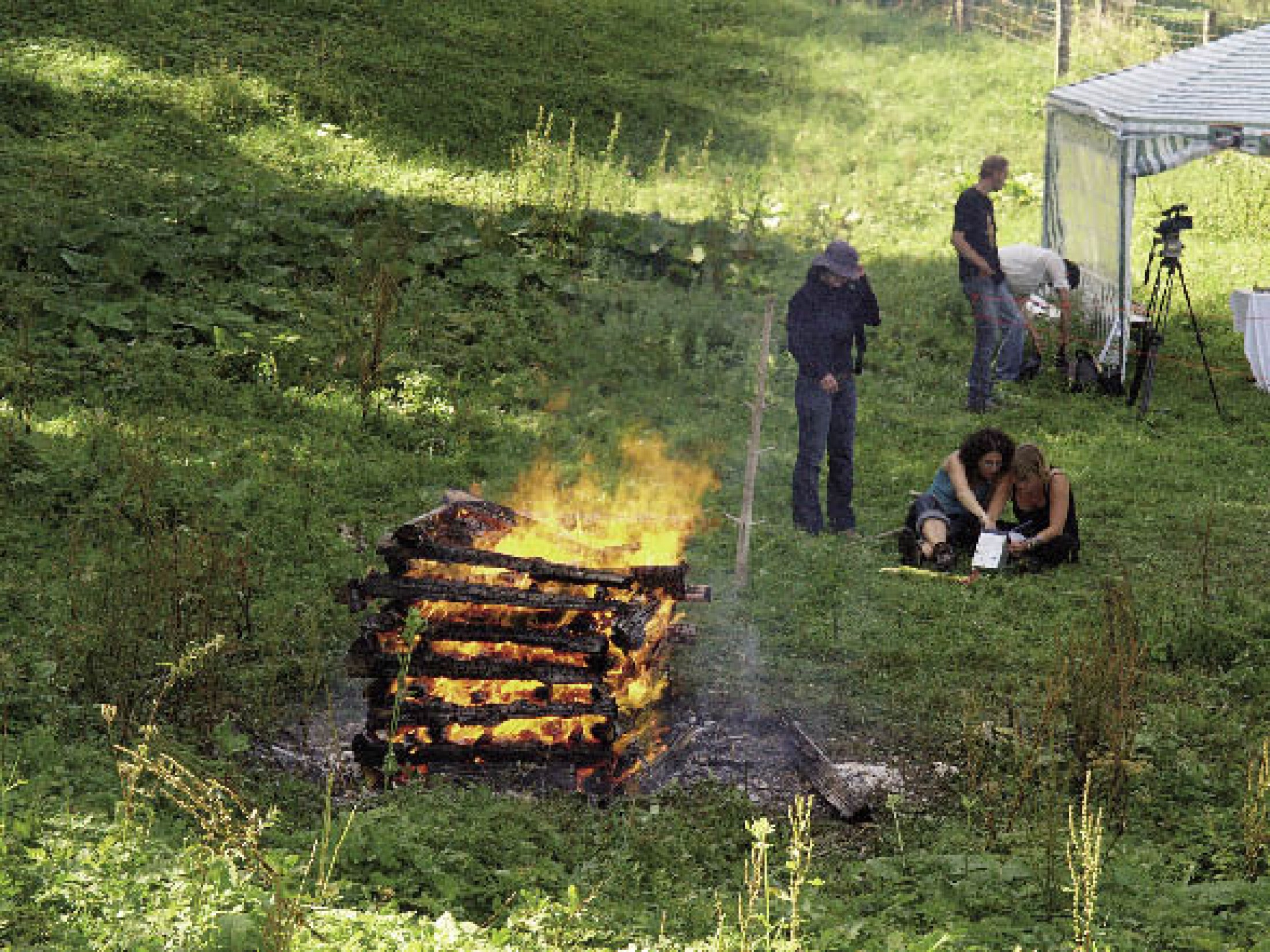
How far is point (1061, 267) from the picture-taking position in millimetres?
15539

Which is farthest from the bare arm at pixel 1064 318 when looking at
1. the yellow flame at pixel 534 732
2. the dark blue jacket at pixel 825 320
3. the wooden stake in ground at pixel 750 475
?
the yellow flame at pixel 534 732

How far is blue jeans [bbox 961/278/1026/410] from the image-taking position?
44.5 ft

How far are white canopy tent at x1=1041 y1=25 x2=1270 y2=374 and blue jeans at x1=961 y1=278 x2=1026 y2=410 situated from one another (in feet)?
2.89

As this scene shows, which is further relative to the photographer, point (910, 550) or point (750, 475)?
point (910, 550)

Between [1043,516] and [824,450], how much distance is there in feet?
5.27

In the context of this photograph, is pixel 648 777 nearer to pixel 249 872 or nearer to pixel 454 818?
pixel 454 818

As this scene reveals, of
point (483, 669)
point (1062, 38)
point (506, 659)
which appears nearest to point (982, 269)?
point (506, 659)

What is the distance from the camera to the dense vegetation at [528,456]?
18.1ft

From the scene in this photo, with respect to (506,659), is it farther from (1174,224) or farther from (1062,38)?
(1062,38)

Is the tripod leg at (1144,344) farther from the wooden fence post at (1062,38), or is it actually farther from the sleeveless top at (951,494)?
the wooden fence post at (1062,38)

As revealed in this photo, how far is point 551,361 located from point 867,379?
313 cm

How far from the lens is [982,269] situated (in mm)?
13648

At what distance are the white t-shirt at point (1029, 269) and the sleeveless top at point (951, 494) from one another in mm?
5394

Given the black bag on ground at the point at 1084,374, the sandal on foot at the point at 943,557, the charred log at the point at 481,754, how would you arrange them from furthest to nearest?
1. the black bag on ground at the point at 1084,374
2. the sandal on foot at the point at 943,557
3. the charred log at the point at 481,754
